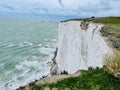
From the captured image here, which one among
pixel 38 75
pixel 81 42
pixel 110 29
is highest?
pixel 110 29

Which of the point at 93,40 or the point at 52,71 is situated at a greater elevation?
the point at 93,40

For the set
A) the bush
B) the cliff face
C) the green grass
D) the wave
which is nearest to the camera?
the green grass

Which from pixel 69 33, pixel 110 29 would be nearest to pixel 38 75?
pixel 69 33

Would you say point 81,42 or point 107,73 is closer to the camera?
point 107,73

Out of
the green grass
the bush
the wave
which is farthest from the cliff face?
the bush

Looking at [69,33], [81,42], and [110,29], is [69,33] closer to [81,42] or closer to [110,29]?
[81,42]

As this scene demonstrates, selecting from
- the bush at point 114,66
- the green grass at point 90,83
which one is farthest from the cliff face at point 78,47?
the bush at point 114,66

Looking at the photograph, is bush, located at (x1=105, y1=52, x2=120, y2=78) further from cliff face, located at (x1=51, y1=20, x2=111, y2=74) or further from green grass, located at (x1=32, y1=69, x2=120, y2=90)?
cliff face, located at (x1=51, y1=20, x2=111, y2=74)
